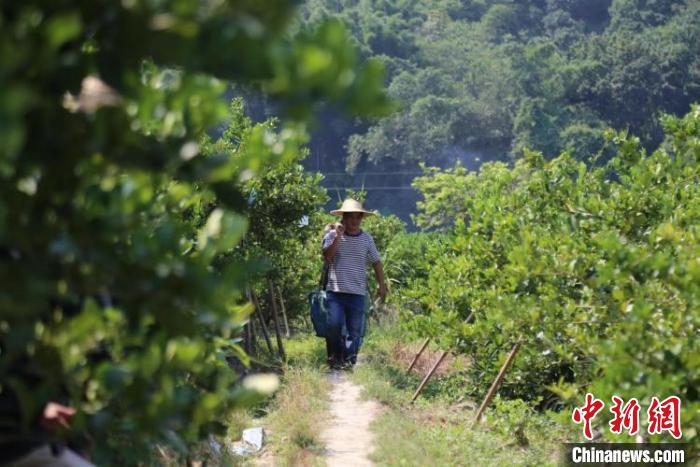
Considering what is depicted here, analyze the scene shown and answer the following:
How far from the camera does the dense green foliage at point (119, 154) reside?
2.09 metres

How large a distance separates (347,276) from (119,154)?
8269mm

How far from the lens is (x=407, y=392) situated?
9555 mm

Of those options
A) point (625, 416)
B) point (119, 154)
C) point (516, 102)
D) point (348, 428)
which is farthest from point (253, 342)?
point (516, 102)

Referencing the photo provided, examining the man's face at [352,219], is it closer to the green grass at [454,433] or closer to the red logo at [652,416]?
the green grass at [454,433]

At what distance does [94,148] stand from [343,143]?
209 feet

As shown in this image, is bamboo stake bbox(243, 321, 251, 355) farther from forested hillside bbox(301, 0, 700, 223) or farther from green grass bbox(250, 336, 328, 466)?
forested hillside bbox(301, 0, 700, 223)

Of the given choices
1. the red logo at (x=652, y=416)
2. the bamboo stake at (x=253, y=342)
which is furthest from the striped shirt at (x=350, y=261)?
the red logo at (x=652, y=416)

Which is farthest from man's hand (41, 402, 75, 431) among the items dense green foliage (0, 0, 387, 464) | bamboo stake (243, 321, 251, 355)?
bamboo stake (243, 321, 251, 355)

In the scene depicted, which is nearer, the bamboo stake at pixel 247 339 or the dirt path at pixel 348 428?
the dirt path at pixel 348 428

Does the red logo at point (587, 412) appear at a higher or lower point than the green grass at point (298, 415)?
higher

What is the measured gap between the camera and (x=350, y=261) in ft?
34.4

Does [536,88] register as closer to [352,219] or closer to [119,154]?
[352,219]

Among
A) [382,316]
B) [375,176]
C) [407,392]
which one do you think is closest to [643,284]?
[407,392]

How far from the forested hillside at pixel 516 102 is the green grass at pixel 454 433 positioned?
144 feet
